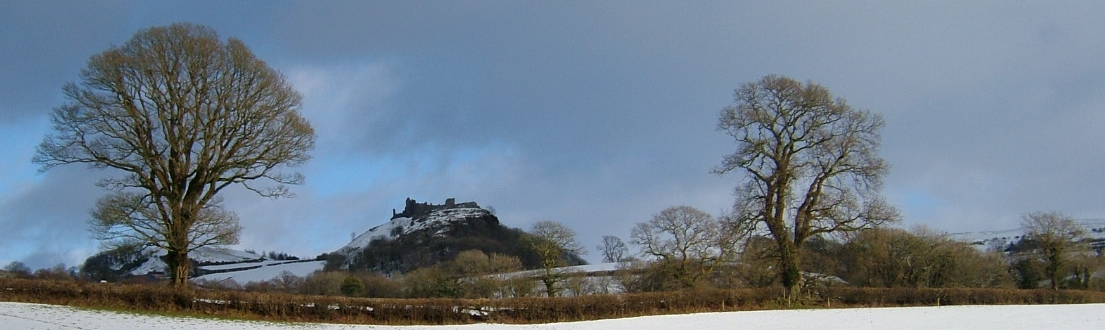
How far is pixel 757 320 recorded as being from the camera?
2692cm

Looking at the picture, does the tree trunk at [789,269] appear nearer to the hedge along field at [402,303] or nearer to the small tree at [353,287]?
the hedge along field at [402,303]

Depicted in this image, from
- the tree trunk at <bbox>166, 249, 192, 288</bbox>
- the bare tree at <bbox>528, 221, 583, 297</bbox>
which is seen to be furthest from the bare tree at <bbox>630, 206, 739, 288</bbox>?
the tree trunk at <bbox>166, 249, 192, 288</bbox>

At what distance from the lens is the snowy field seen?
59.1 ft

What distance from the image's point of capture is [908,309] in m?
31.5

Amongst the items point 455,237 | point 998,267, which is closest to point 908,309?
point 998,267

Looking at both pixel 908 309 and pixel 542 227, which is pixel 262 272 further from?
pixel 908 309

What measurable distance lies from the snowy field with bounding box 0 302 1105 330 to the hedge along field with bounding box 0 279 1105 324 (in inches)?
58.2

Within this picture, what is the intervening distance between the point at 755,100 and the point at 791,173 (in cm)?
350

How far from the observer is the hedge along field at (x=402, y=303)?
21.5m

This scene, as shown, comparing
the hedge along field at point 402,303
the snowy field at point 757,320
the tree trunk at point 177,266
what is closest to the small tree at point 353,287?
the hedge along field at point 402,303

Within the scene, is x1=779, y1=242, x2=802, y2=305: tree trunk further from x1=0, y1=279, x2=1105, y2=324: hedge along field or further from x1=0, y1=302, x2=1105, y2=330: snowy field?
x1=0, y1=302, x2=1105, y2=330: snowy field

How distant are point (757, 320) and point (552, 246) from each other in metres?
44.0

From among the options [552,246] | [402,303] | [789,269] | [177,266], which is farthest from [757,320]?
→ [552,246]

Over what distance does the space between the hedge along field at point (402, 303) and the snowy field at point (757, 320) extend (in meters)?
1.48
